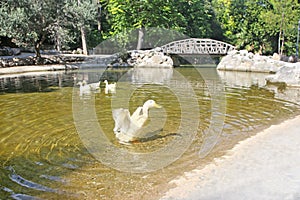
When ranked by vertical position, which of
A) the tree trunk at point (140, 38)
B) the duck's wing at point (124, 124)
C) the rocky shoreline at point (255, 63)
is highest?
the tree trunk at point (140, 38)

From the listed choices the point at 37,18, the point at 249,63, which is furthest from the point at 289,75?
the point at 37,18

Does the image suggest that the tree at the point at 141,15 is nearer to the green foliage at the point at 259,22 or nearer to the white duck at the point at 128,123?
the green foliage at the point at 259,22

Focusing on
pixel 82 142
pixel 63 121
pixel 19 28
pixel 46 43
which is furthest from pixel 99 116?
pixel 46 43

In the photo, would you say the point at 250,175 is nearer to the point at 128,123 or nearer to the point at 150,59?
the point at 128,123

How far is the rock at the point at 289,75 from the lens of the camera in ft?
53.5

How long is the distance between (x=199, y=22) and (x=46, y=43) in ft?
62.9

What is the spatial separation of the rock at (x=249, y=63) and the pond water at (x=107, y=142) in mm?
13447

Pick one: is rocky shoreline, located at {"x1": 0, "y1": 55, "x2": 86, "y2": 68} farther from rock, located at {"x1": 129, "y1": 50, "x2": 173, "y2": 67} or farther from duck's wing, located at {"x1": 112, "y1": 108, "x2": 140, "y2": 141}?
duck's wing, located at {"x1": 112, "y1": 108, "x2": 140, "y2": 141}

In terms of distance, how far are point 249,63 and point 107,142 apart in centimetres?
2194

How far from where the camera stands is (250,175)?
483 centimetres

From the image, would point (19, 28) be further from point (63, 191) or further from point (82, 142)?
point (63, 191)

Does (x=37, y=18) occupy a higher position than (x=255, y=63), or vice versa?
(x=37, y=18)

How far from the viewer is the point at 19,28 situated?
23828 millimetres

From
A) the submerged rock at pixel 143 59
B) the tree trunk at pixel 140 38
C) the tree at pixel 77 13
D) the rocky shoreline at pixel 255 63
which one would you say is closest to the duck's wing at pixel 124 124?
the rocky shoreline at pixel 255 63
